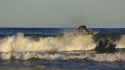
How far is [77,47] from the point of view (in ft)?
86.8

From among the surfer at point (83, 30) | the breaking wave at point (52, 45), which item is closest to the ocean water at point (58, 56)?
the breaking wave at point (52, 45)

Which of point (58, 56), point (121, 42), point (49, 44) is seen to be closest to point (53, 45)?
point (49, 44)

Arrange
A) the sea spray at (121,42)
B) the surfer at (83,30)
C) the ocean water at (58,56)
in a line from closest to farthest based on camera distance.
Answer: the ocean water at (58,56), the surfer at (83,30), the sea spray at (121,42)

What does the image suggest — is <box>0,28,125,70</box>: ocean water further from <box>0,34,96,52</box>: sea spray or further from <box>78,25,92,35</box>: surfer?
<box>78,25,92,35</box>: surfer

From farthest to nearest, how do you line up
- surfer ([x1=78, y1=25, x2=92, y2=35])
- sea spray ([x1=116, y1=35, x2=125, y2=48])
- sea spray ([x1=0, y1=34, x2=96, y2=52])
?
sea spray ([x1=116, y1=35, x2=125, y2=48]), sea spray ([x1=0, y1=34, x2=96, y2=52]), surfer ([x1=78, y1=25, x2=92, y2=35])

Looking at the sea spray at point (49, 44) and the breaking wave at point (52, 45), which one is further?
the sea spray at point (49, 44)

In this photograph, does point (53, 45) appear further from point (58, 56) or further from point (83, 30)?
point (58, 56)

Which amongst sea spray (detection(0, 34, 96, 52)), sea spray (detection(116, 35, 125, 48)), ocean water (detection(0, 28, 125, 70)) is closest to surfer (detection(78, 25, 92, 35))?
ocean water (detection(0, 28, 125, 70))

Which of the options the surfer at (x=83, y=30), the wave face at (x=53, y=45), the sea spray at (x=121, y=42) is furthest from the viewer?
the sea spray at (x=121, y=42)

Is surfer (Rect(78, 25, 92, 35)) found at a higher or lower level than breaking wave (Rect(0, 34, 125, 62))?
higher

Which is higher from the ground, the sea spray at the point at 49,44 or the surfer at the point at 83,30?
the surfer at the point at 83,30

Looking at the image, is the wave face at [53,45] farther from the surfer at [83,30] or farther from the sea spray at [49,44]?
the surfer at [83,30]

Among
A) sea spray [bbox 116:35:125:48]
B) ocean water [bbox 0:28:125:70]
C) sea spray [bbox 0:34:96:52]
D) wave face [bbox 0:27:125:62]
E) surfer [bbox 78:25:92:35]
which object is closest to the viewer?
ocean water [bbox 0:28:125:70]

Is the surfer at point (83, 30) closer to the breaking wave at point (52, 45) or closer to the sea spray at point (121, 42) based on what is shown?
the breaking wave at point (52, 45)
